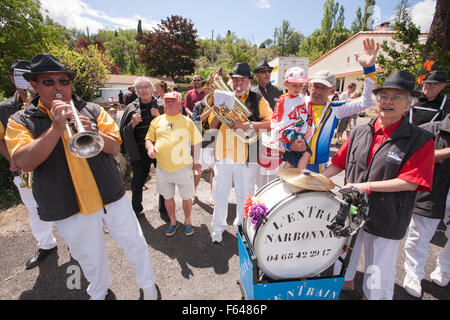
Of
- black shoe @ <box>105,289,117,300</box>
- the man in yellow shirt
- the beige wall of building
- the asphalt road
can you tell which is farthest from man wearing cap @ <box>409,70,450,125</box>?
the beige wall of building

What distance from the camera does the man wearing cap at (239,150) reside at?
3186 millimetres

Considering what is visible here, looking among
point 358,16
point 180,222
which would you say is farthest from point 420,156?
point 358,16

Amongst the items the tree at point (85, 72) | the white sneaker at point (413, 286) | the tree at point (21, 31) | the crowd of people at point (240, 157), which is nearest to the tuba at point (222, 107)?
the crowd of people at point (240, 157)

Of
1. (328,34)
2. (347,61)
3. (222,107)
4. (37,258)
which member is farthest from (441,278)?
(328,34)

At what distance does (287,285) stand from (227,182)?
1.60 m

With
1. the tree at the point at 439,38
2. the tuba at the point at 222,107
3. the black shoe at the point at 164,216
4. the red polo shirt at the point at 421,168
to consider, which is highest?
the tree at the point at 439,38

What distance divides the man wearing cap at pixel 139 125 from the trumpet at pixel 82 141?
5.75 ft

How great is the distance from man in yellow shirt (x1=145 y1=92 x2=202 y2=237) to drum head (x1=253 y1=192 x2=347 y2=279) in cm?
183

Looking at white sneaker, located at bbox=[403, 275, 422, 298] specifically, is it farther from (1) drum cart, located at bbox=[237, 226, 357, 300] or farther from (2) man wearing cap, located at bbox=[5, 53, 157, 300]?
(2) man wearing cap, located at bbox=[5, 53, 157, 300]

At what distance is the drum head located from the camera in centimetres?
192

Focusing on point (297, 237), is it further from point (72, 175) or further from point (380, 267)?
point (72, 175)

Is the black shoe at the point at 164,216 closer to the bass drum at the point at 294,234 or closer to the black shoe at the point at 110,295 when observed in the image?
the black shoe at the point at 110,295

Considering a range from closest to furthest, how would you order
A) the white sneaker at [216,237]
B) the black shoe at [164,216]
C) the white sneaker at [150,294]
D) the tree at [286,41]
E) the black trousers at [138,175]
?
the white sneaker at [150,294]
the white sneaker at [216,237]
the black trousers at [138,175]
the black shoe at [164,216]
the tree at [286,41]

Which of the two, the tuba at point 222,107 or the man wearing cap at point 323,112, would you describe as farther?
the tuba at point 222,107
